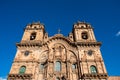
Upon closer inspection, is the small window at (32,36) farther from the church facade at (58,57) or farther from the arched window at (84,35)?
the arched window at (84,35)

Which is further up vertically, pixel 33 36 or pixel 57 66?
pixel 33 36

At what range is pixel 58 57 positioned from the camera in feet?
105

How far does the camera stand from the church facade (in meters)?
29.0

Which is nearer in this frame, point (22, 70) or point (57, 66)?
point (22, 70)

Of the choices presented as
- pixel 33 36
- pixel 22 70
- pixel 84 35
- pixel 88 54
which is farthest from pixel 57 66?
pixel 84 35

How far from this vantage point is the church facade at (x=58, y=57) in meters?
29.0

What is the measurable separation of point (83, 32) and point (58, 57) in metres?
9.58

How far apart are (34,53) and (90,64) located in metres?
11.5

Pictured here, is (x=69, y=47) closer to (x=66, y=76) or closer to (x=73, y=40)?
(x=73, y=40)

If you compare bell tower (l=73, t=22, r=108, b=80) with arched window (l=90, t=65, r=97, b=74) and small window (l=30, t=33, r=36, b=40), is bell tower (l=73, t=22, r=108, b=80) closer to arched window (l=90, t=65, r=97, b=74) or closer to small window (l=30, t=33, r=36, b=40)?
arched window (l=90, t=65, r=97, b=74)

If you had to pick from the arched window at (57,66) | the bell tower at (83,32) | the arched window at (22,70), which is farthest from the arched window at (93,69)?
the arched window at (22,70)

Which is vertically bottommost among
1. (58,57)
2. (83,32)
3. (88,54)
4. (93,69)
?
(93,69)

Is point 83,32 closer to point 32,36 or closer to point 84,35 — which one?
point 84,35

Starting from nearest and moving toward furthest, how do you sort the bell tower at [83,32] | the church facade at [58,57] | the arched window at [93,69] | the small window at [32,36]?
1. the church facade at [58,57]
2. the arched window at [93,69]
3. the bell tower at [83,32]
4. the small window at [32,36]
